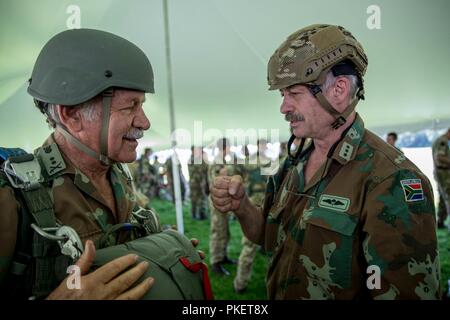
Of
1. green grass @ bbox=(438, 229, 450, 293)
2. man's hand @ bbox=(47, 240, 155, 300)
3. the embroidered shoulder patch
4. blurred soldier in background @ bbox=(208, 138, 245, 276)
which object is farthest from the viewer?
blurred soldier in background @ bbox=(208, 138, 245, 276)

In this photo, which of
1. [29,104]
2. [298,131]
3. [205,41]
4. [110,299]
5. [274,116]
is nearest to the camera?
[110,299]

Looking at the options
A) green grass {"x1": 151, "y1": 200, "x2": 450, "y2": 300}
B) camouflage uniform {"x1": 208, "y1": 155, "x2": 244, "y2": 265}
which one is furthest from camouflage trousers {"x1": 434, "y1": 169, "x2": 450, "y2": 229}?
camouflage uniform {"x1": 208, "y1": 155, "x2": 244, "y2": 265}

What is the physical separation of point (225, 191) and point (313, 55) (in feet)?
2.64

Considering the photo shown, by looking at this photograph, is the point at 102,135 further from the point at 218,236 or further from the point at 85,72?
the point at 218,236

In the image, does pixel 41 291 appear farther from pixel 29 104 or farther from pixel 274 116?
pixel 274 116

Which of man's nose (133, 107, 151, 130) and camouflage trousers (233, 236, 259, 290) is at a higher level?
man's nose (133, 107, 151, 130)

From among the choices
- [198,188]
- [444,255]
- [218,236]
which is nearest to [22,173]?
[218,236]

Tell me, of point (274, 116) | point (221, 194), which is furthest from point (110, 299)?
point (274, 116)

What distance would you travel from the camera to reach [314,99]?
5.67ft

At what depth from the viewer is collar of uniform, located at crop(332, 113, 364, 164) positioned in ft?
5.38

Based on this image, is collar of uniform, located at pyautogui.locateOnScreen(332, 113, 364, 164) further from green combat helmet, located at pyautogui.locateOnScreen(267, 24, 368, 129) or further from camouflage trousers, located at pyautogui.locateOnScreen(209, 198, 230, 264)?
camouflage trousers, located at pyautogui.locateOnScreen(209, 198, 230, 264)

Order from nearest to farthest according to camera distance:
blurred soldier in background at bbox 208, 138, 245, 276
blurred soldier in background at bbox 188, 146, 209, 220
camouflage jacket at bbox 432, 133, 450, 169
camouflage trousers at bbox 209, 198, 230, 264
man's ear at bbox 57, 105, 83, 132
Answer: man's ear at bbox 57, 105, 83, 132 → blurred soldier in background at bbox 208, 138, 245, 276 → camouflage trousers at bbox 209, 198, 230, 264 → camouflage jacket at bbox 432, 133, 450, 169 → blurred soldier in background at bbox 188, 146, 209, 220

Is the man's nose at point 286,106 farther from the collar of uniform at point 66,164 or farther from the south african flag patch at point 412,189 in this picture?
the collar of uniform at point 66,164

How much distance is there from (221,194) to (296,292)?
1.97 feet
